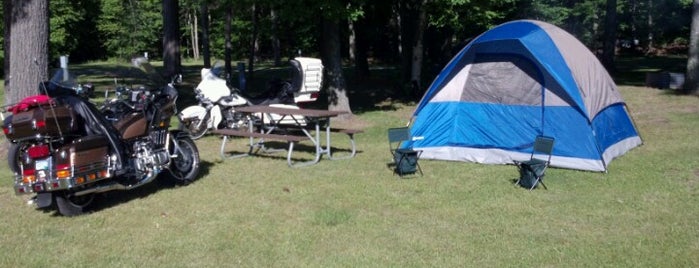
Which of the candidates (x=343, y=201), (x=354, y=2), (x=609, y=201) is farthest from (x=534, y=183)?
(x=354, y=2)

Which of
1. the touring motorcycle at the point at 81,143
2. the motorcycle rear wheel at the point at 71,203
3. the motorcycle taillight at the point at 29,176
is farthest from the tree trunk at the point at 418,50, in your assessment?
the motorcycle taillight at the point at 29,176

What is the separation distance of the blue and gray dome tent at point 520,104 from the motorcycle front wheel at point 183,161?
310 cm

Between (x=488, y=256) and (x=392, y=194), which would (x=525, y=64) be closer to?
(x=392, y=194)

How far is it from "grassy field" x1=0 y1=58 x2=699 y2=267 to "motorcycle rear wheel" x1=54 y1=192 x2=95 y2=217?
106 millimetres

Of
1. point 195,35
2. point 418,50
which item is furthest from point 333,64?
point 195,35

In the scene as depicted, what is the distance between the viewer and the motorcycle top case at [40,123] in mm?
6371

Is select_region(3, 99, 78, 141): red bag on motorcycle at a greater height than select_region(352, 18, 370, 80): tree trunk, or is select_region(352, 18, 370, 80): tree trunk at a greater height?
select_region(352, 18, 370, 80): tree trunk

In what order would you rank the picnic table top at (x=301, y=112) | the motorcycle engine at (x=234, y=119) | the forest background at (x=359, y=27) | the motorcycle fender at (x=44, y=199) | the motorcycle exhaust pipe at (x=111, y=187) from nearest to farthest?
the motorcycle fender at (x=44, y=199) < the motorcycle exhaust pipe at (x=111, y=187) < the picnic table top at (x=301, y=112) < the motorcycle engine at (x=234, y=119) < the forest background at (x=359, y=27)

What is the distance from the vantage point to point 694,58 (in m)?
16.4

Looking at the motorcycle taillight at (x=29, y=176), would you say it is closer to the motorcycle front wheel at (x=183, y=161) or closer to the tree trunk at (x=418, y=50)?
the motorcycle front wheel at (x=183, y=161)

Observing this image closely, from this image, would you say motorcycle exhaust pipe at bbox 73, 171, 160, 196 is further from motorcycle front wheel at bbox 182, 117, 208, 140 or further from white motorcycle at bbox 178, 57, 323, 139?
motorcycle front wheel at bbox 182, 117, 208, 140

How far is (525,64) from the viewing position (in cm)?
930

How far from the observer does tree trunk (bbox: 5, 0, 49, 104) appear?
9.34 metres

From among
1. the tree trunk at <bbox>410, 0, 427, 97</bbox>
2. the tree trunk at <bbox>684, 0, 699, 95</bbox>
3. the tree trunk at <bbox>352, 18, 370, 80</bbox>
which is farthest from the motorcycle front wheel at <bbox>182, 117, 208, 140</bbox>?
the tree trunk at <bbox>684, 0, 699, 95</bbox>
